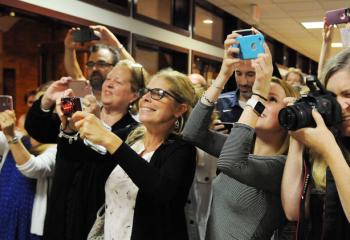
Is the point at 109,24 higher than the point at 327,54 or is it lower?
higher

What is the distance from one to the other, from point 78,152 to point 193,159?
410 millimetres

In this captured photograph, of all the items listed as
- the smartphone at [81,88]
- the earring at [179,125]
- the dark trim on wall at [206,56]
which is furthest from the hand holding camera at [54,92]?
the dark trim on wall at [206,56]

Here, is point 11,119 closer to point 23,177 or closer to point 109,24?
point 23,177

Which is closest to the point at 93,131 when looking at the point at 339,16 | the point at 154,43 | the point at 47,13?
the point at 339,16

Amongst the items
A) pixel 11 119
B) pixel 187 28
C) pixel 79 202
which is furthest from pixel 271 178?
→ pixel 187 28

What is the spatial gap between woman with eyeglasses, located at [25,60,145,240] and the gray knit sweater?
1.23ft

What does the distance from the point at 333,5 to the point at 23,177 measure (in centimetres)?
479

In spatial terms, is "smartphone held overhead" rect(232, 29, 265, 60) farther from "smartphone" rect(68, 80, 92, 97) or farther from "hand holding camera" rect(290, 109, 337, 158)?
"smartphone" rect(68, 80, 92, 97)

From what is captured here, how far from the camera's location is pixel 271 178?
1280mm

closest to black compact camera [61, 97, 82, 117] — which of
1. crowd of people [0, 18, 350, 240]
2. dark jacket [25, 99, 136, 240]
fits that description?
crowd of people [0, 18, 350, 240]

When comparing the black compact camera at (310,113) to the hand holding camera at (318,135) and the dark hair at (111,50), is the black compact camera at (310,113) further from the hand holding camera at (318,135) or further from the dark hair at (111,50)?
the dark hair at (111,50)

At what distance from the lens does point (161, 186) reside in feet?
4.12

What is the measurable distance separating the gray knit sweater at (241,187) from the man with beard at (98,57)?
785 millimetres

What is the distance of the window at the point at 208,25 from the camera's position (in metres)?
5.63
